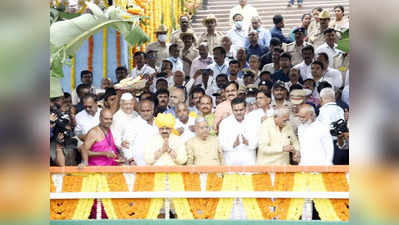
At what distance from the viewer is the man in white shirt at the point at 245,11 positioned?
625cm

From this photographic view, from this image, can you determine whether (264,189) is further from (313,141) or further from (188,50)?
(188,50)

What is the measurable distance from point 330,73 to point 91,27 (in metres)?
2.60

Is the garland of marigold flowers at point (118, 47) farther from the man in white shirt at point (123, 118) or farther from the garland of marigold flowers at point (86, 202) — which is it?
the garland of marigold flowers at point (86, 202)

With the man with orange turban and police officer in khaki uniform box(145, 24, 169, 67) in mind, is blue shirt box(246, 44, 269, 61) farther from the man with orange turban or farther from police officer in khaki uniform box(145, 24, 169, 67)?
the man with orange turban

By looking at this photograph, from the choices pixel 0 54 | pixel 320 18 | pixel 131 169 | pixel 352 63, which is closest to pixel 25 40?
pixel 0 54

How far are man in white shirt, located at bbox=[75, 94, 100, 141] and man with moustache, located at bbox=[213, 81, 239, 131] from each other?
1264mm

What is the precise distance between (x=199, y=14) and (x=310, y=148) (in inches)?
75.7

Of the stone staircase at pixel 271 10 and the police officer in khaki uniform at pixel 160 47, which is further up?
the stone staircase at pixel 271 10

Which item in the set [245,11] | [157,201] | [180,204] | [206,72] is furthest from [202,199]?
[245,11]

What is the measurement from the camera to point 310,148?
19.6 feet

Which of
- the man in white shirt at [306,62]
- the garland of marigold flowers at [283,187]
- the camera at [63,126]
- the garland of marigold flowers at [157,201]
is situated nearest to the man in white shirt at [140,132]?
the garland of marigold flowers at [157,201]

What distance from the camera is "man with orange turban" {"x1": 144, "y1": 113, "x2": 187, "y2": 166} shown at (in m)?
6.12

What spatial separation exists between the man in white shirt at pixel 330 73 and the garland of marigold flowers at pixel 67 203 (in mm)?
2787

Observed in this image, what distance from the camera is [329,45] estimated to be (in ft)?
20.1
